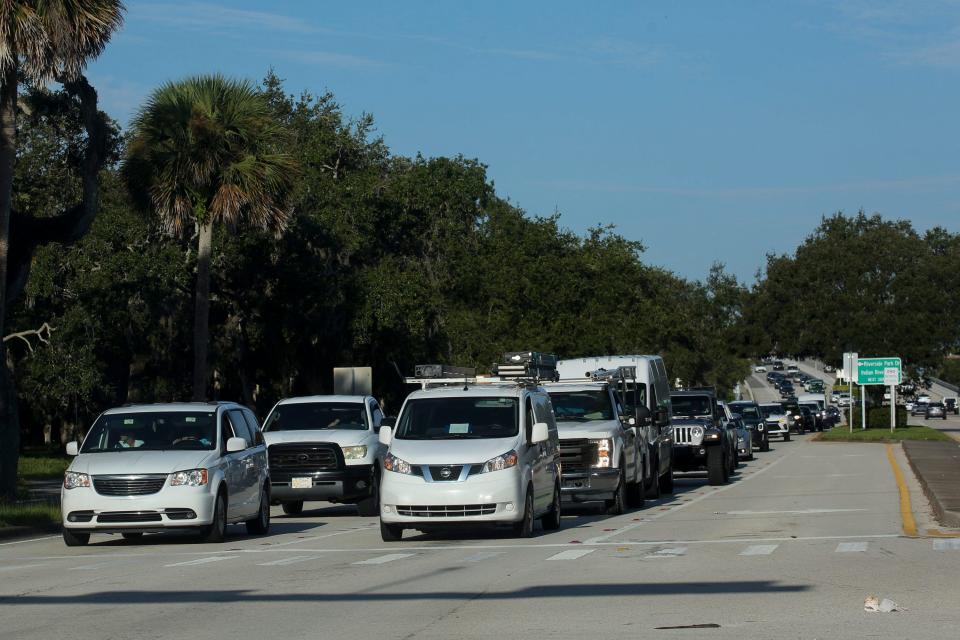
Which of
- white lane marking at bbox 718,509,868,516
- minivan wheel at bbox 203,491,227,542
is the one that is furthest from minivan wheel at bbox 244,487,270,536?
white lane marking at bbox 718,509,868,516

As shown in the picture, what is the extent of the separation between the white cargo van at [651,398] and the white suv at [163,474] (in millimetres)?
7943

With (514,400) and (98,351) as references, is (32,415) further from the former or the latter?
(514,400)

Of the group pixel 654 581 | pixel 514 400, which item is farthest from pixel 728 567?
pixel 514 400

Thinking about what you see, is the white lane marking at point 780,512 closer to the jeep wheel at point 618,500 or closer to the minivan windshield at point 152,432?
the jeep wheel at point 618,500

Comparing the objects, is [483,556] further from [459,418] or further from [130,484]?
[130,484]

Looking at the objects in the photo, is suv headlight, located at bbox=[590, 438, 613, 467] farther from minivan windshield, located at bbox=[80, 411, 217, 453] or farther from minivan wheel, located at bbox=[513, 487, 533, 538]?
minivan windshield, located at bbox=[80, 411, 217, 453]

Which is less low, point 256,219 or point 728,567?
point 256,219

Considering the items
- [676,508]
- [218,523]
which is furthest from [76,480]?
[676,508]

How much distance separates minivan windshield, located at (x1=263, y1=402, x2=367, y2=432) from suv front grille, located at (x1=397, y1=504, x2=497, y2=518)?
726cm

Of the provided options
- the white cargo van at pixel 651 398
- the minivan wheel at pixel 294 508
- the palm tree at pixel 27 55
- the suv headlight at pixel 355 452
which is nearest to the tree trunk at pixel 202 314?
the palm tree at pixel 27 55

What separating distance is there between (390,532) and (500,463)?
174 cm

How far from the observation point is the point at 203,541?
759 inches

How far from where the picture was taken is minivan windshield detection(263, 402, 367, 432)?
2500cm

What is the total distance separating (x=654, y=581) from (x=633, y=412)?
10776 mm
